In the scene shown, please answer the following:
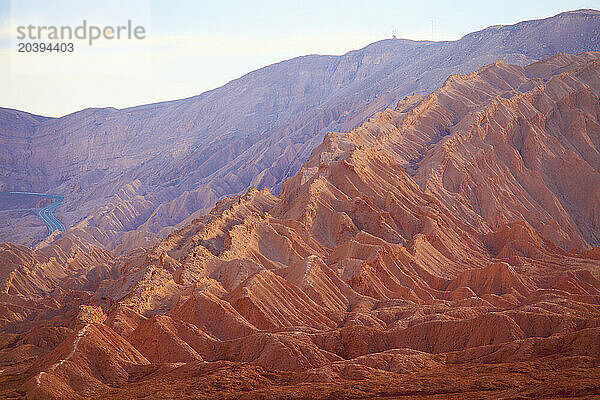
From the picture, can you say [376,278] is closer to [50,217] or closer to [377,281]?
[377,281]

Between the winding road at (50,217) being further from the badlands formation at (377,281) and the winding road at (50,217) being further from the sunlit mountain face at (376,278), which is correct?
the badlands formation at (377,281)

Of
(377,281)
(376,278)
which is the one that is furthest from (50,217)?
(377,281)

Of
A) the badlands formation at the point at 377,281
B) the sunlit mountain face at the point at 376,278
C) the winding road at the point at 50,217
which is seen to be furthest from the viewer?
the winding road at the point at 50,217

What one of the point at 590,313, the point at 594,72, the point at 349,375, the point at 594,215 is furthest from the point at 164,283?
the point at 594,72

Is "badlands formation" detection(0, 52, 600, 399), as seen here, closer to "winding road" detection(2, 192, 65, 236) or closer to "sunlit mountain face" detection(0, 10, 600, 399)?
"sunlit mountain face" detection(0, 10, 600, 399)

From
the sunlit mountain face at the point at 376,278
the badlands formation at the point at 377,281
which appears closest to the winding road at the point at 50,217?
the sunlit mountain face at the point at 376,278

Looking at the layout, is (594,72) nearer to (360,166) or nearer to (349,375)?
(360,166)

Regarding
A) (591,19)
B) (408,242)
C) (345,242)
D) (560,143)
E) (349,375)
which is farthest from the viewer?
(591,19)

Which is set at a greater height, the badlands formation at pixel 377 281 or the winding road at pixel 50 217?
the badlands formation at pixel 377 281
